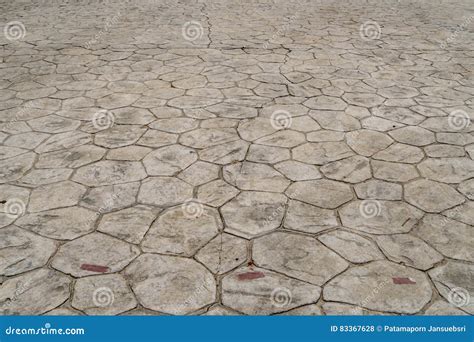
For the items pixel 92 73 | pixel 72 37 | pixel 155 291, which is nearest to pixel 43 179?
pixel 155 291

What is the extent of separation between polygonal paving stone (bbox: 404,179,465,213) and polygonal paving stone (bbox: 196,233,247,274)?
1425 millimetres

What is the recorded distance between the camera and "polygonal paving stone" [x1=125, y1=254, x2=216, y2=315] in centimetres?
237

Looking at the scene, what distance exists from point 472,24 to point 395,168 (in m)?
6.66

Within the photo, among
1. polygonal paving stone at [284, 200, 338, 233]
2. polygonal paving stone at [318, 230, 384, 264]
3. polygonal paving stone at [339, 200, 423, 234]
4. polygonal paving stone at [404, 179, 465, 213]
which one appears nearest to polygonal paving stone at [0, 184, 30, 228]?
polygonal paving stone at [284, 200, 338, 233]

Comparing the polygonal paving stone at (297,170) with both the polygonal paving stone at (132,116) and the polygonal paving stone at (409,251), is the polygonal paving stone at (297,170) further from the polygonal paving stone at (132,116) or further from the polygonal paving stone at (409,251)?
the polygonal paving stone at (132,116)

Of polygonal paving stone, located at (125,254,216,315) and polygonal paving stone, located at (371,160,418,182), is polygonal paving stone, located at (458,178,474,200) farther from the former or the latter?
polygonal paving stone, located at (125,254,216,315)

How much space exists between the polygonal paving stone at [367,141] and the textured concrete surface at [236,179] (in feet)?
0.07

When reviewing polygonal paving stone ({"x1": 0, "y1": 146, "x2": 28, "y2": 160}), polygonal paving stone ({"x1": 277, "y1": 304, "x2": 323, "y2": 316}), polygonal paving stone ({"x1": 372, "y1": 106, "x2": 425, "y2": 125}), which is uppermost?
polygonal paving stone ({"x1": 372, "y1": 106, "x2": 425, "y2": 125})

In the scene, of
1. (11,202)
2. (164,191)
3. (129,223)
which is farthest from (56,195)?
(164,191)

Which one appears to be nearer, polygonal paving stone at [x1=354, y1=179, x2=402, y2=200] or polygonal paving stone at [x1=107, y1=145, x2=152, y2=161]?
polygonal paving stone at [x1=354, y1=179, x2=402, y2=200]

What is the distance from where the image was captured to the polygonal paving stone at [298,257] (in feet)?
8.41

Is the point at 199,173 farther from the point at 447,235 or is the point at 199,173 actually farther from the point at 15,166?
the point at 447,235

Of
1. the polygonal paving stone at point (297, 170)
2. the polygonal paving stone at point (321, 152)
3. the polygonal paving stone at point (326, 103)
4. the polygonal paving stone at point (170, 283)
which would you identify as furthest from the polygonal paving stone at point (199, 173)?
the polygonal paving stone at point (326, 103)

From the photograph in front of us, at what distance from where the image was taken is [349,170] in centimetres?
355
